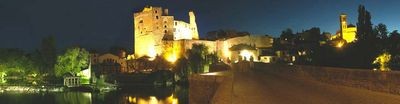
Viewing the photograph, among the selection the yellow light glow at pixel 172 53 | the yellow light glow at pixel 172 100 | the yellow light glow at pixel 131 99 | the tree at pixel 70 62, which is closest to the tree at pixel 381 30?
the yellow light glow at pixel 172 100

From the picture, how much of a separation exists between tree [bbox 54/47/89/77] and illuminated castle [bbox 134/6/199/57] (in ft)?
59.5

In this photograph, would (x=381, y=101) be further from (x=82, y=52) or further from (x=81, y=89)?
(x=82, y=52)

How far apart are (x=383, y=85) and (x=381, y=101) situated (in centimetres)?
239

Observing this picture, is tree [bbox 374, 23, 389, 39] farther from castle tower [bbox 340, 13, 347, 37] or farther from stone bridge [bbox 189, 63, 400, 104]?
castle tower [bbox 340, 13, 347, 37]

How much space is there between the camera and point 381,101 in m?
13.5

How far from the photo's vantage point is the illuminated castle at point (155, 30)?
91.8m

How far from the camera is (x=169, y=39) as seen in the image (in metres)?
89.6

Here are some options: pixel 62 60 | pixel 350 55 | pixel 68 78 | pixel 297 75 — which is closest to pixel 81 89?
pixel 68 78

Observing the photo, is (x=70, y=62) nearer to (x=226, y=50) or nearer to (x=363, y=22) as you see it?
(x=226, y=50)

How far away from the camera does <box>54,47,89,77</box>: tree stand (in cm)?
7425

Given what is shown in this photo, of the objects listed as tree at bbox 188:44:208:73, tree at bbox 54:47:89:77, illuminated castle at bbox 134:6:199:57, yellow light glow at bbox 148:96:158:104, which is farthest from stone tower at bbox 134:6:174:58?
yellow light glow at bbox 148:96:158:104

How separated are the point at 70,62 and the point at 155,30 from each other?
21.2 m

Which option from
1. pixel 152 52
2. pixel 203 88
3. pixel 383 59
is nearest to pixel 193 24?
pixel 152 52

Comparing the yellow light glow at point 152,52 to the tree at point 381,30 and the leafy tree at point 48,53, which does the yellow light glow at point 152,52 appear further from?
the tree at point 381,30
